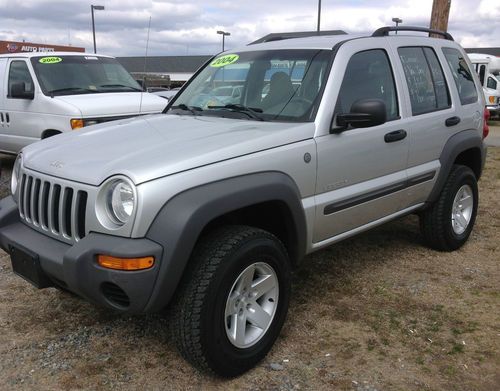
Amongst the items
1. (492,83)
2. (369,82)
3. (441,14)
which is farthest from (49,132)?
(492,83)

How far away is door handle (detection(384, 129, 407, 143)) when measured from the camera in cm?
374

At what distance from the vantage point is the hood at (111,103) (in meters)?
6.66

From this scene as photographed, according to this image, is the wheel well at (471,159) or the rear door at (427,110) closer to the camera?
the rear door at (427,110)

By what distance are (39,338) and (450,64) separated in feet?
13.0

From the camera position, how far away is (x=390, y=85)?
12.9 ft

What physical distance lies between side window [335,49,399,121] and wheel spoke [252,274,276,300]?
1.18 metres

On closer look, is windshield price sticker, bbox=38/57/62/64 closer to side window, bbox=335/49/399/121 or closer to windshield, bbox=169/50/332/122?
windshield, bbox=169/50/332/122

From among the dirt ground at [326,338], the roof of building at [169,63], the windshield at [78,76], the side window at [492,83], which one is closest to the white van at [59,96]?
the windshield at [78,76]

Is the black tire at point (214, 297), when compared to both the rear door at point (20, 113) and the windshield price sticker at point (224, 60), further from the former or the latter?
the rear door at point (20, 113)

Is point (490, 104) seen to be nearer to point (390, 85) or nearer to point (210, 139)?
point (390, 85)

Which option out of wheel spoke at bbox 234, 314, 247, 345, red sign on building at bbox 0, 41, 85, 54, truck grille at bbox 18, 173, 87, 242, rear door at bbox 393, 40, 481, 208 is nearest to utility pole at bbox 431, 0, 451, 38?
rear door at bbox 393, 40, 481, 208

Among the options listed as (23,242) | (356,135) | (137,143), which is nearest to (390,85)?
(356,135)

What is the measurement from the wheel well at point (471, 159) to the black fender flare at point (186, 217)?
2813 millimetres

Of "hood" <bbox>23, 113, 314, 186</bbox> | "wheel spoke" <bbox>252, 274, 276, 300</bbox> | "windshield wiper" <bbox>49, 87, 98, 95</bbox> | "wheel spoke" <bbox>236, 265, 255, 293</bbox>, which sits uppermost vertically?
"windshield wiper" <bbox>49, 87, 98, 95</bbox>
